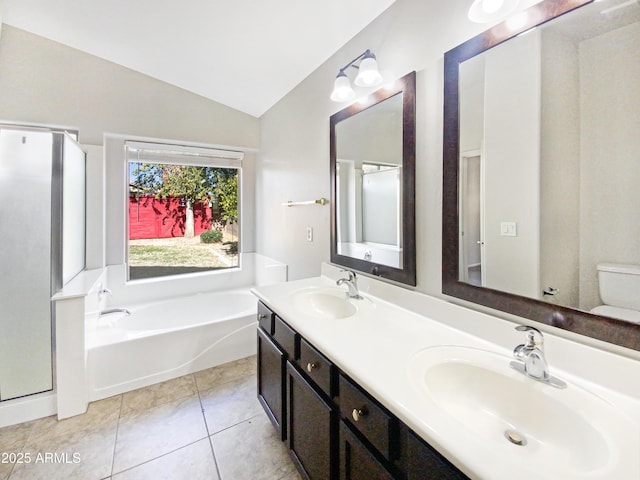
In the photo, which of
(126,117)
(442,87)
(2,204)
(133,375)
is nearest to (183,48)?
(126,117)

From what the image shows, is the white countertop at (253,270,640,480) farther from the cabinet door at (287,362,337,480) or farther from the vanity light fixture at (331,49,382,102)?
the vanity light fixture at (331,49,382,102)

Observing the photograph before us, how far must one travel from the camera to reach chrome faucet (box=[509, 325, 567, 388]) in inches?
31.3

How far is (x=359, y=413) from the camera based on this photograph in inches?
33.8

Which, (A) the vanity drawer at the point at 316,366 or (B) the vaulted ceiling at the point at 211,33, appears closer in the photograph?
(A) the vanity drawer at the point at 316,366

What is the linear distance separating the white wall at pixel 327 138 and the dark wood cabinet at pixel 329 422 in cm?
63

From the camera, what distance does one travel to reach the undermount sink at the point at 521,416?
57cm

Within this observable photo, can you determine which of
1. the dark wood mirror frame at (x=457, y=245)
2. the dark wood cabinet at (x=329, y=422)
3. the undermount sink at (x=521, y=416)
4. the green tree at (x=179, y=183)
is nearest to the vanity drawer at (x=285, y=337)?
the dark wood cabinet at (x=329, y=422)

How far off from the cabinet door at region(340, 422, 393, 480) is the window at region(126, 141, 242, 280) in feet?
9.14

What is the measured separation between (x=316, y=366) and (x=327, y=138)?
1.53m

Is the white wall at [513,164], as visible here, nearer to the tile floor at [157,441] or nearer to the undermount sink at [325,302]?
the undermount sink at [325,302]

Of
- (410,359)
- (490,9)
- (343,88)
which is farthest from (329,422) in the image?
(343,88)

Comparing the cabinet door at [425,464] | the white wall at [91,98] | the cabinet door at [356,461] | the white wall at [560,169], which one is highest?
the white wall at [91,98]

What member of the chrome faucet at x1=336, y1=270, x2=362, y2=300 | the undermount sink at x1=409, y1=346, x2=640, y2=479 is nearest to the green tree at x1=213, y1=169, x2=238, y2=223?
the chrome faucet at x1=336, y1=270, x2=362, y2=300

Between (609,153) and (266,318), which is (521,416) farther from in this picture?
(266,318)
